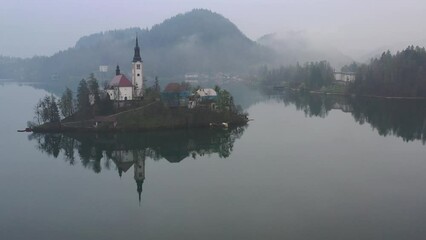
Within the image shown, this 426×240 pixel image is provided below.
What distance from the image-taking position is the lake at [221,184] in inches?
538

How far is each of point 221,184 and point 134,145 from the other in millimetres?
10062

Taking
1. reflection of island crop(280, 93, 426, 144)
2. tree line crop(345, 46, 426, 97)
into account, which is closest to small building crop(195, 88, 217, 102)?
reflection of island crop(280, 93, 426, 144)

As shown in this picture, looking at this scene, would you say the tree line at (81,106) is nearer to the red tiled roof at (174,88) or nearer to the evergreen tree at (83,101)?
the evergreen tree at (83,101)

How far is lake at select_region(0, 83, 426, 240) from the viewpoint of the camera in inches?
538

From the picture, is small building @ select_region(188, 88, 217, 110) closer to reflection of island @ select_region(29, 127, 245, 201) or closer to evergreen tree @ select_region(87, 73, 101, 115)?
reflection of island @ select_region(29, 127, 245, 201)

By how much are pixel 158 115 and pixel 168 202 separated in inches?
653

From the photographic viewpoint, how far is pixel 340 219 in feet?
46.5

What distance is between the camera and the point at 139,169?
2150 centimetres

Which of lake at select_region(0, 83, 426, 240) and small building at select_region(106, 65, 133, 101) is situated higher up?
small building at select_region(106, 65, 133, 101)

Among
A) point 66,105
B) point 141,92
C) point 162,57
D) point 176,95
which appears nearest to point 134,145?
point 141,92

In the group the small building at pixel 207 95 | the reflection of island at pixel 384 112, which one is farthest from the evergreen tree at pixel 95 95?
the reflection of island at pixel 384 112

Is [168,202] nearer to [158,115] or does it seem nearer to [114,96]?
[158,115]

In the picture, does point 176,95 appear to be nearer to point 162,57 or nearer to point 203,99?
point 203,99

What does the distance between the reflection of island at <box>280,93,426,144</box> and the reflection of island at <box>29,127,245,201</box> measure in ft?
37.0
